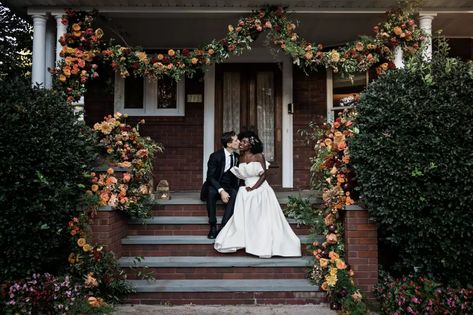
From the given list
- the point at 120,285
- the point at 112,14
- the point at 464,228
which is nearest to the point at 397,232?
the point at 464,228

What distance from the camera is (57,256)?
481cm

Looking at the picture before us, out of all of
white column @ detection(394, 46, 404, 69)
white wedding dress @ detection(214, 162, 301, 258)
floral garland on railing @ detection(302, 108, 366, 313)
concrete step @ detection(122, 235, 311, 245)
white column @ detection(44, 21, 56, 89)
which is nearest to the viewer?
floral garland on railing @ detection(302, 108, 366, 313)

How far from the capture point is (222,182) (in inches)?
229

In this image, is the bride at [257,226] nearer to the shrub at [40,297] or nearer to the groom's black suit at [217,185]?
the groom's black suit at [217,185]

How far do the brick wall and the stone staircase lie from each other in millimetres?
2636

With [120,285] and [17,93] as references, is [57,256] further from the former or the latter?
[17,93]

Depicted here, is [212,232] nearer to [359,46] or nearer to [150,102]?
[359,46]

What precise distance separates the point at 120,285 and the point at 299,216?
7.90ft

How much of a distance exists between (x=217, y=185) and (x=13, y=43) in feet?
15.4

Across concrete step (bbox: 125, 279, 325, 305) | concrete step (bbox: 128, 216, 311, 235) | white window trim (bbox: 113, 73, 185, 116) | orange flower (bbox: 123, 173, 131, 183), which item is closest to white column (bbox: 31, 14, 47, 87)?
white window trim (bbox: 113, 73, 185, 116)

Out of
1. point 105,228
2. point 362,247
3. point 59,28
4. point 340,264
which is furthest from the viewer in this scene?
point 59,28

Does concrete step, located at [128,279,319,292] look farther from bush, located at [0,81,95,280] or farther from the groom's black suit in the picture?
bush, located at [0,81,95,280]

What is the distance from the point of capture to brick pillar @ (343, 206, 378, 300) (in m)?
4.73

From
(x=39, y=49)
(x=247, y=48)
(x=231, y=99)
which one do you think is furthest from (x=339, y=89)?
(x=39, y=49)
